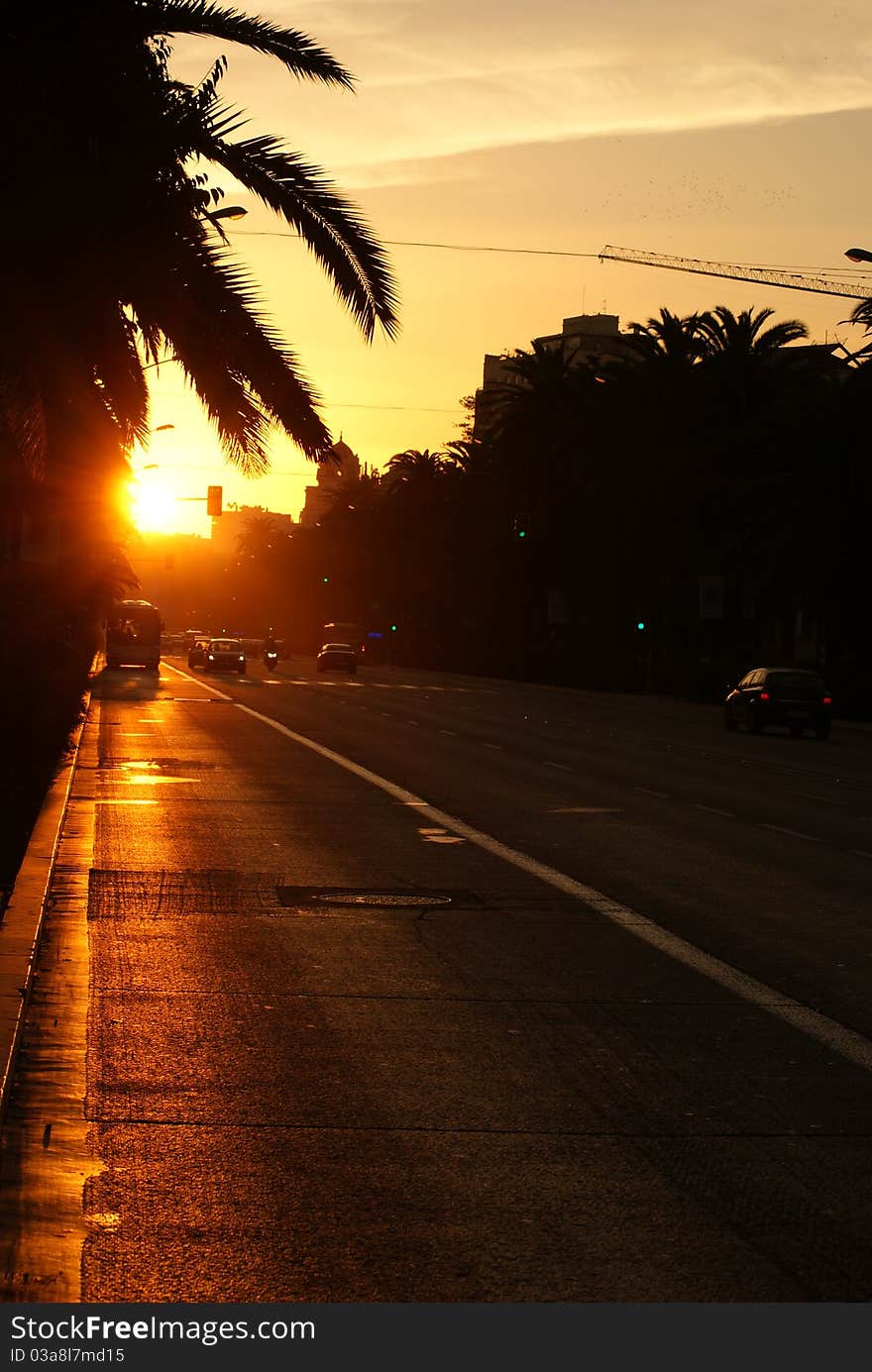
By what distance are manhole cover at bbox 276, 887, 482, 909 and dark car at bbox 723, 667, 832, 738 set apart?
1149 inches

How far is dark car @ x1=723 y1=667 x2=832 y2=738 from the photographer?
137ft

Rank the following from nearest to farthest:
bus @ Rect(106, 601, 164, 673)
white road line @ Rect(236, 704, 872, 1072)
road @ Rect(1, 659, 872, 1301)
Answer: road @ Rect(1, 659, 872, 1301), white road line @ Rect(236, 704, 872, 1072), bus @ Rect(106, 601, 164, 673)

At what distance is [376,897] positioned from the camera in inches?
517

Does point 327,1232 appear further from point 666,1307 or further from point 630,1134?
point 630,1134

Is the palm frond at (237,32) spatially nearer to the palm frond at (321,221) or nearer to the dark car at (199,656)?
the palm frond at (321,221)

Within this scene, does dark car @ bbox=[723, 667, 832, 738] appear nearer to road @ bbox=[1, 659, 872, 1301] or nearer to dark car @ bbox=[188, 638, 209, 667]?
road @ bbox=[1, 659, 872, 1301]

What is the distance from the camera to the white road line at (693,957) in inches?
345

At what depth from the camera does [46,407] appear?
15805 millimetres

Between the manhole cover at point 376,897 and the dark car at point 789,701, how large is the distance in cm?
2918

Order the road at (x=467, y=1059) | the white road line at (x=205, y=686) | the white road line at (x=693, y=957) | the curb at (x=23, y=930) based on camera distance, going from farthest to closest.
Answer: the white road line at (x=205, y=686) < the white road line at (x=693, y=957) < the curb at (x=23, y=930) < the road at (x=467, y=1059)

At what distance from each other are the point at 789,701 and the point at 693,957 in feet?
104

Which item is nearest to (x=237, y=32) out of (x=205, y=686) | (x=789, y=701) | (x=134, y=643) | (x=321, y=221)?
(x=321, y=221)

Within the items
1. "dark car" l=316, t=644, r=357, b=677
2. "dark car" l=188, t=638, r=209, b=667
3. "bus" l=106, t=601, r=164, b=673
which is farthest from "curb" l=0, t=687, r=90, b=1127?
"dark car" l=316, t=644, r=357, b=677

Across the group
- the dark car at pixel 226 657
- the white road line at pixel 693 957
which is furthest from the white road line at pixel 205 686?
the white road line at pixel 693 957
